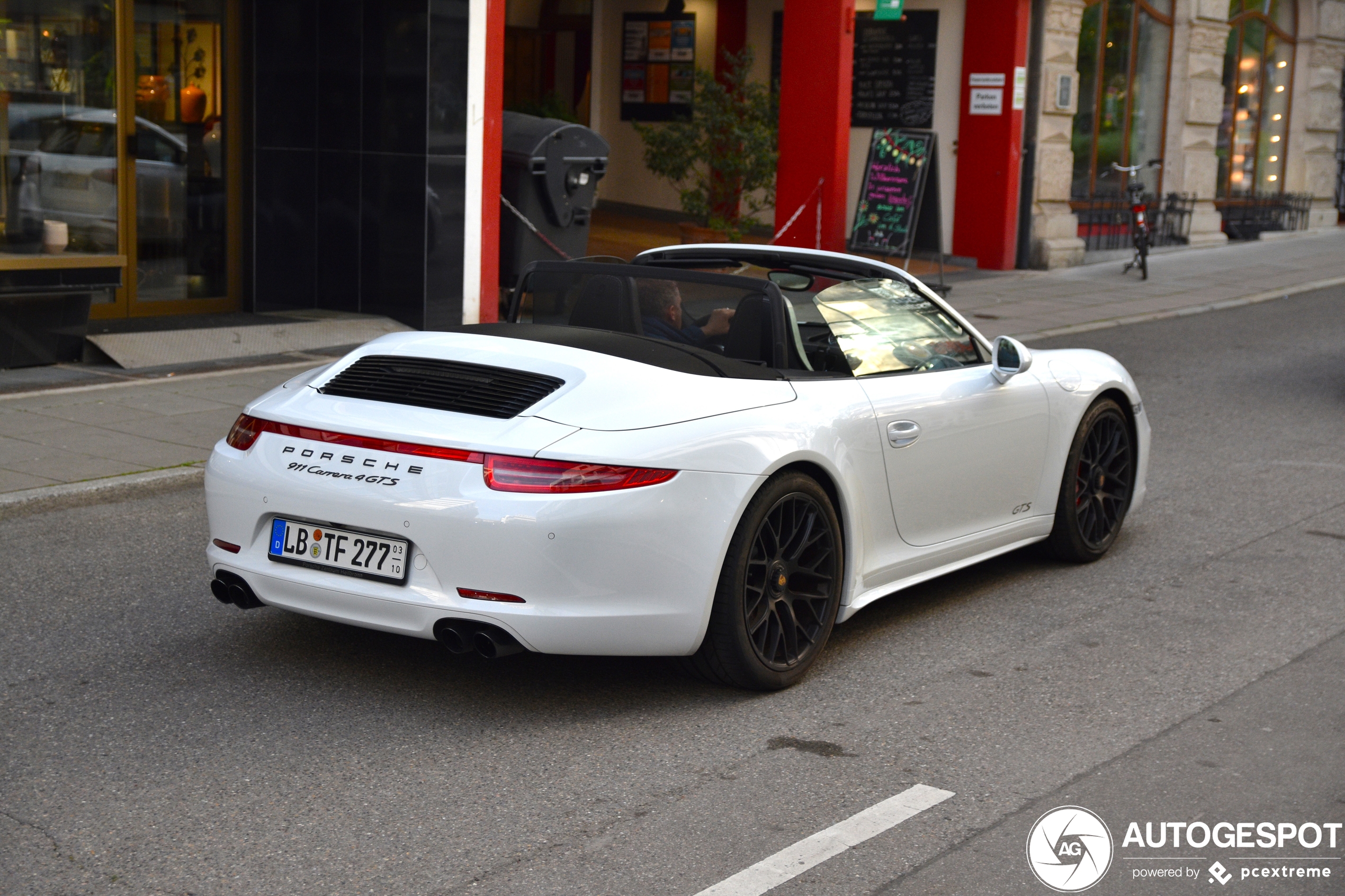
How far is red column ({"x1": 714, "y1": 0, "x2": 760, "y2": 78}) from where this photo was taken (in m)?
22.9

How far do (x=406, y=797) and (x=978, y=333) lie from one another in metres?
3.01

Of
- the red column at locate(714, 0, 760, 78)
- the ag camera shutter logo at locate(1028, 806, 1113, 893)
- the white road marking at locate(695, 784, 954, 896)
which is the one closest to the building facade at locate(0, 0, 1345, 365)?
the red column at locate(714, 0, 760, 78)

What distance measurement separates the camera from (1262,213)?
2656 cm

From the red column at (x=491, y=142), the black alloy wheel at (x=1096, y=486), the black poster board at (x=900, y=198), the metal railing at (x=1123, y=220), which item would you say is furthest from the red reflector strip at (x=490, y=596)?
the metal railing at (x=1123, y=220)

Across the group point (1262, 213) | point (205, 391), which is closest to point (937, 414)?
point (205, 391)

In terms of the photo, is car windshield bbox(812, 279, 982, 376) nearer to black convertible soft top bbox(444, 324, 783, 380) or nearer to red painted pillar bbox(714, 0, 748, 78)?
black convertible soft top bbox(444, 324, 783, 380)

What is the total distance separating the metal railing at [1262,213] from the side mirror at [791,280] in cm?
2161

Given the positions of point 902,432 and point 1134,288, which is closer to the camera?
point 902,432

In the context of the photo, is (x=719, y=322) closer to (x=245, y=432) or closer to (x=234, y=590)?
(x=245, y=432)

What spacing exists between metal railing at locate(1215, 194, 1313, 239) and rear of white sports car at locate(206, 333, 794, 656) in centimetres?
2294

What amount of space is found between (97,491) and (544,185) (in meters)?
6.82

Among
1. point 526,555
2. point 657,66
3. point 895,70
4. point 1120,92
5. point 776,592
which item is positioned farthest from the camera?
point 657,66

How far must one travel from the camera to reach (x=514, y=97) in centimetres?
2394

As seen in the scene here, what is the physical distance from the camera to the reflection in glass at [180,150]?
1230 cm
